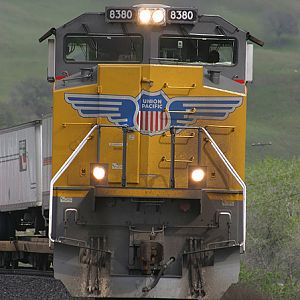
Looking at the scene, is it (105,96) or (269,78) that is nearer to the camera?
(105,96)

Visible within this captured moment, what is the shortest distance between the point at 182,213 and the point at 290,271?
19889 mm

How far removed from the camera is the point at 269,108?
133m

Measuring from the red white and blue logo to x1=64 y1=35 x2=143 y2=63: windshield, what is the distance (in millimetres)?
678

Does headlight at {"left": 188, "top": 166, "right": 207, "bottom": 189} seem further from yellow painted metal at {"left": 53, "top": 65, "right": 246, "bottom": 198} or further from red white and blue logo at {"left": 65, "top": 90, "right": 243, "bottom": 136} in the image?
red white and blue logo at {"left": 65, "top": 90, "right": 243, "bottom": 136}

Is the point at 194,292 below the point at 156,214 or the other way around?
below

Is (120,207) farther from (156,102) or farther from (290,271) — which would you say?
(290,271)

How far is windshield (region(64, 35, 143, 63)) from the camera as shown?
1405 cm

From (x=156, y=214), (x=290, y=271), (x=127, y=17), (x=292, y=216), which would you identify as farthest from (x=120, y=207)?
(x=292, y=216)

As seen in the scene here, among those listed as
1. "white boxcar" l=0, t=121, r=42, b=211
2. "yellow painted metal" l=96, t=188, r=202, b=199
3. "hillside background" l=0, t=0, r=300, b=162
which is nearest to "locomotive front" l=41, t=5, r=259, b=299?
"yellow painted metal" l=96, t=188, r=202, b=199

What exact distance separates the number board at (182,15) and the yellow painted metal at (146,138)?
0.69 meters

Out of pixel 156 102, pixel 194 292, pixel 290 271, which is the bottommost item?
pixel 290 271

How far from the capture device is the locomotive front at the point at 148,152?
1310cm

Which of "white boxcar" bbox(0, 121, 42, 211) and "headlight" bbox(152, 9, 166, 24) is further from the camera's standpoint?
"white boxcar" bbox(0, 121, 42, 211)

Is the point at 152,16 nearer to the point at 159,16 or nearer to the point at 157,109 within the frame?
the point at 159,16
